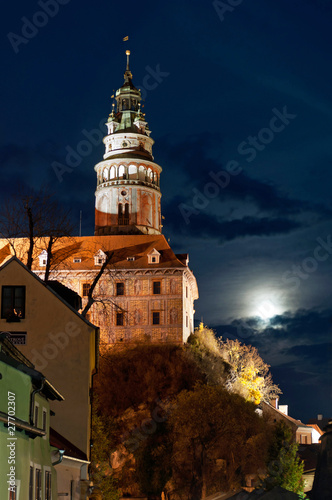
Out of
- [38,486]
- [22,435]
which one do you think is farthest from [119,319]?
[22,435]

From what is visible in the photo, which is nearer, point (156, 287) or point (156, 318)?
point (156, 318)

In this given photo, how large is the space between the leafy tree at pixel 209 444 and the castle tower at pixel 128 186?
40446 millimetres

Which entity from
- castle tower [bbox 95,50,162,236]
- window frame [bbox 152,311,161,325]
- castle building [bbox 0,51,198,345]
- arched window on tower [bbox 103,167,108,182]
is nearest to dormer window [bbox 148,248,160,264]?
castle building [bbox 0,51,198,345]

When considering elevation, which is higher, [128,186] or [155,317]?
[128,186]

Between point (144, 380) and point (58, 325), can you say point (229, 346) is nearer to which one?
point (144, 380)

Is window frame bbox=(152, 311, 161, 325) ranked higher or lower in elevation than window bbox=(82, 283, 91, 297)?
lower

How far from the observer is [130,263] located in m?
86.4

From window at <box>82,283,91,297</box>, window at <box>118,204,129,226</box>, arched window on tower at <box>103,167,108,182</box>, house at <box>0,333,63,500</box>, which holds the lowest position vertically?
house at <box>0,333,63,500</box>

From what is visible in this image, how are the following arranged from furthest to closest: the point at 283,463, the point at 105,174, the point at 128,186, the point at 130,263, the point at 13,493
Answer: the point at 105,174
the point at 128,186
the point at 130,263
the point at 283,463
the point at 13,493

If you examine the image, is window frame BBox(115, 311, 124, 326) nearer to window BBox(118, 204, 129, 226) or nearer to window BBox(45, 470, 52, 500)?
window BBox(118, 204, 129, 226)

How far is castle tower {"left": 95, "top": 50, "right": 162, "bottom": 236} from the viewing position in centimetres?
10138

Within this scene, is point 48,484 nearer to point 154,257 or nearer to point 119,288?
point 119,288

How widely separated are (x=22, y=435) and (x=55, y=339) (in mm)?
11180

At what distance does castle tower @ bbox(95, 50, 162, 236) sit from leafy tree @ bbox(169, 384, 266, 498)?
40446 mm
